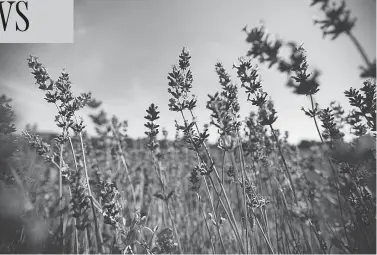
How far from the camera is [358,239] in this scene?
8.08 ft

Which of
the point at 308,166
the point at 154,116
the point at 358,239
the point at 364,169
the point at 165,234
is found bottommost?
the point at 358,239

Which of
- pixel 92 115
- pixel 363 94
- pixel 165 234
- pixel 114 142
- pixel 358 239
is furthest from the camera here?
pixel 114 142

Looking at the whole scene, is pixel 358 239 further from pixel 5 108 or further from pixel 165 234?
pixel 5 108

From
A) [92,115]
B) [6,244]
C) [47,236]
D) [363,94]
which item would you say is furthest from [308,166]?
[6,244]

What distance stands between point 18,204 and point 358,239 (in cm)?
391

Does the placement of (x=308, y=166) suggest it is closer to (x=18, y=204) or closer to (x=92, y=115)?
(x=92, y=115)

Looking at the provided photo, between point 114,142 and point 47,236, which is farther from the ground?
point 114,142

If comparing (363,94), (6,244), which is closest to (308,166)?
(363,94)

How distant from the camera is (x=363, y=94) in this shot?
2.71m

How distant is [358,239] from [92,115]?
409 centimetres

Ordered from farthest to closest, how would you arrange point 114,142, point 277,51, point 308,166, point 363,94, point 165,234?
point 308,166, point 114,142, point 363,94, point 165,234, point 277,51

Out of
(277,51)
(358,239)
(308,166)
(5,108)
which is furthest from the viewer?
(308,166)

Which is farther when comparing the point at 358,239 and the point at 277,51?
the point at 358,239

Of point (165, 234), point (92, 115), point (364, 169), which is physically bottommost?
point (165, 234)
